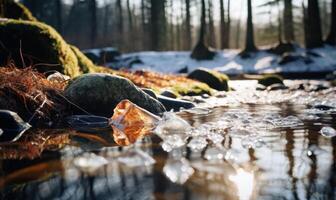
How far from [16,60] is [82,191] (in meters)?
4.33

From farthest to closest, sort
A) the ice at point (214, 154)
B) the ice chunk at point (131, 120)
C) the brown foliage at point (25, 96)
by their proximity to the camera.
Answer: the brown foliage at point (25, 96) < the ice chunk at point (131, 120) < the ice at point (214, 154)

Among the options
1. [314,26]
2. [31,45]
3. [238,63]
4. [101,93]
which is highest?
[314,26]

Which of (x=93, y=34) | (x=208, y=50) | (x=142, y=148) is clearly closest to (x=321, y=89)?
(x=142, y=148)

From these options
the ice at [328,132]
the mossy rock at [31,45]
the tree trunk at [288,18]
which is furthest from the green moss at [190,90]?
the tree trunk at [288,18]

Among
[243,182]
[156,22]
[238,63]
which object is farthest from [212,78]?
[156,22]

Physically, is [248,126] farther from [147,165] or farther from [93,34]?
[93,34]

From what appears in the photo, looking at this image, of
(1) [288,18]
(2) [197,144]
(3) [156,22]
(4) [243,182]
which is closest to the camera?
(4) [243,182]

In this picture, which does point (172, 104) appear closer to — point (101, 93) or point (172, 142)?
point (101, 93)

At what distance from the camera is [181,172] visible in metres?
2.01

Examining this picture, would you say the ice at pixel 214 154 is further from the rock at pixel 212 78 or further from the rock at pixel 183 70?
the rock at pixel 183 70

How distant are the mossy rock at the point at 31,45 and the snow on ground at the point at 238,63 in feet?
48.8

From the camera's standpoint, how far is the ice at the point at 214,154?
2.30m

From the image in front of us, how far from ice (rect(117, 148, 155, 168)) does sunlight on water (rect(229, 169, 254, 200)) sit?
51cm

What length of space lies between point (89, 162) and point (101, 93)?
7.44 ft
